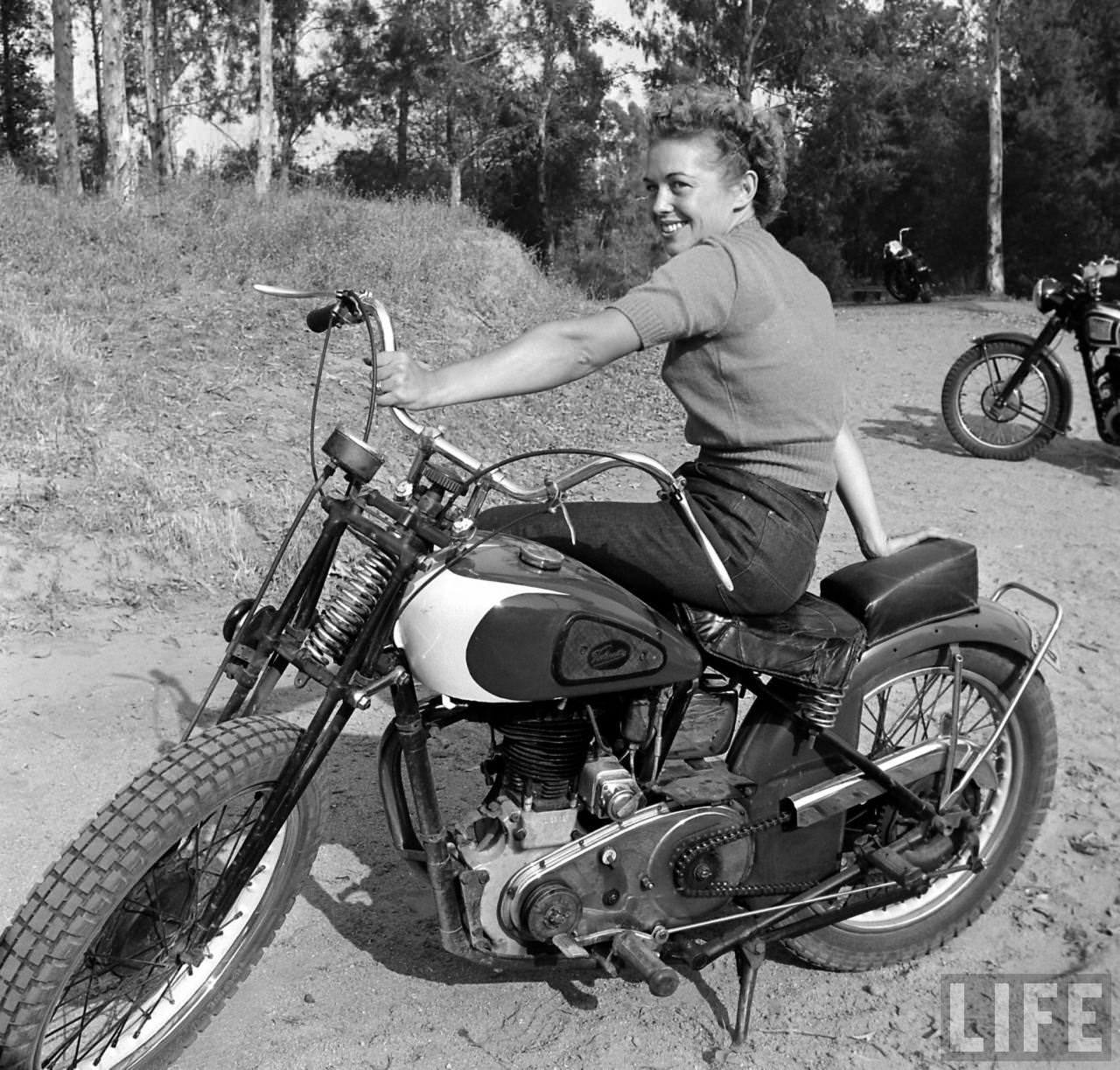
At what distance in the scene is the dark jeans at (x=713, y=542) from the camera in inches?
95.8

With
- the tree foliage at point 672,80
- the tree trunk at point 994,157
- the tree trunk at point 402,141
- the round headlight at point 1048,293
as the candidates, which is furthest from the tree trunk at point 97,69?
the round headlight at point 1048,293

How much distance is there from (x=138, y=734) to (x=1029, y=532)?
16.4 feet

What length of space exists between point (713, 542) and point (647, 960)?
89 centimetres

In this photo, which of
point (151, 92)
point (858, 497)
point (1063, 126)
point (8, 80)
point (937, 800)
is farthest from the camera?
point (8, 80)

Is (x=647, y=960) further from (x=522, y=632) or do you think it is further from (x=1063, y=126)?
(x=1063, y=126)

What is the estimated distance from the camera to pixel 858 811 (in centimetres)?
288

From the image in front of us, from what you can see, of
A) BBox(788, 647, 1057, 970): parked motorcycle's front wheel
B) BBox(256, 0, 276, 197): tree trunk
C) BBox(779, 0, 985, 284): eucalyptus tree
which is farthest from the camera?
BBox(779, 0, 985, 284): eucalyptus tree

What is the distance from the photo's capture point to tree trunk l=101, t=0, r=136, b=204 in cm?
1387

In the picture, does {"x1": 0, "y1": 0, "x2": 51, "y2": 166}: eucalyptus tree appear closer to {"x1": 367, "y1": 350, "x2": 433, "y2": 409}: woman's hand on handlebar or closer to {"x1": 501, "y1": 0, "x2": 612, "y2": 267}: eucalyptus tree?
{"x1": 501, "y1": 0, "x2": 612, "y2": 267}: eucalyptus tree

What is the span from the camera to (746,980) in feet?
8.54

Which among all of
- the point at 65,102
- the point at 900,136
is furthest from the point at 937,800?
the point at 900,136

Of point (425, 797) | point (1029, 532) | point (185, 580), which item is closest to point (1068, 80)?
point (1029, 532)

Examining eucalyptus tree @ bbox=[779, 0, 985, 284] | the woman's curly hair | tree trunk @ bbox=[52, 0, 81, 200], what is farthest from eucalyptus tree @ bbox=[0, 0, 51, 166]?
the woman's curly hair

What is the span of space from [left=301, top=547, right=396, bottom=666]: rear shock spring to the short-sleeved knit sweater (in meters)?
0.69
